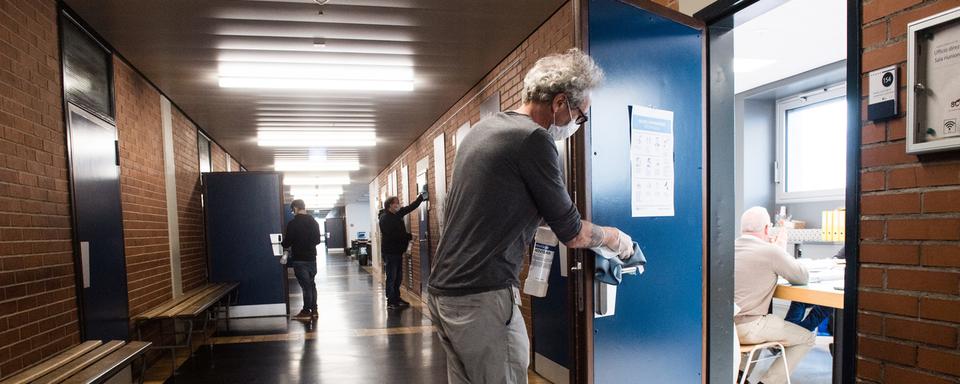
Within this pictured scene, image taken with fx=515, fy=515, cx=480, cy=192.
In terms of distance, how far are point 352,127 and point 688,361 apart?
621 centimetres

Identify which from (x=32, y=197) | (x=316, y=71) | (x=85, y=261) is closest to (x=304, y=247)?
(x=316, y=71)

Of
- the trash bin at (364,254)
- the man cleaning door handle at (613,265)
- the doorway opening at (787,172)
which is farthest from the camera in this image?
the trash bin at (364,254)

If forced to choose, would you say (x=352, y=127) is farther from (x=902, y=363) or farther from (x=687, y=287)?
(x=902, y=363)

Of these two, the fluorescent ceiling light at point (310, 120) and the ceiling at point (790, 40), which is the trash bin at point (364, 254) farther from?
the ceiling at point (790, 40)

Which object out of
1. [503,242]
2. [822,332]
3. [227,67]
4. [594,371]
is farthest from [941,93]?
[227,67]

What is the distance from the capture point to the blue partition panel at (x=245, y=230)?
6891 millimetres

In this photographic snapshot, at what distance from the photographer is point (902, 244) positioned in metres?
1.60

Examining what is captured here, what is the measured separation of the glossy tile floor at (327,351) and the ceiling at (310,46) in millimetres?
2684

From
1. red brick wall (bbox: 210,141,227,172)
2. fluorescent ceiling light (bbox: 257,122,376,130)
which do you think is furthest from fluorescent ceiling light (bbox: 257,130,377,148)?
red brick wall (bbox: 210,141,227,172)

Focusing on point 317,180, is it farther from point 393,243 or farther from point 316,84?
point 316,84

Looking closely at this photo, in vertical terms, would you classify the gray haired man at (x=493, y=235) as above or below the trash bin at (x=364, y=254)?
above

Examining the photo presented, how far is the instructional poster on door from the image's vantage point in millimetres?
2408

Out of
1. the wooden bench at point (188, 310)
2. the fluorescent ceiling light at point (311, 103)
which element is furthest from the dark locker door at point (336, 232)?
the fluorescent ceiling light at point (311, 103)

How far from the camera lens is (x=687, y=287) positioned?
2.61 metres
